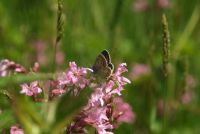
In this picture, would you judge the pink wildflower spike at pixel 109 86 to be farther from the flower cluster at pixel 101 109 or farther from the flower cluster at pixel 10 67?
the flower cluster at pixel 10 67

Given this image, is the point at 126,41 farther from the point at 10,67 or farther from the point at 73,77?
the point at 73,77

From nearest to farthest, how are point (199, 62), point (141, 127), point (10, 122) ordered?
point (10, 122)
point (141, 127)
point (199, 62)

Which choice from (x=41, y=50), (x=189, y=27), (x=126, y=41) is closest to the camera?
(x=189, y=27)

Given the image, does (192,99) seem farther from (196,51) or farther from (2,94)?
(2,94)

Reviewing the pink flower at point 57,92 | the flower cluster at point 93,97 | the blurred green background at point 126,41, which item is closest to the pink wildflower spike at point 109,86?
the flower cluster at point 93,97

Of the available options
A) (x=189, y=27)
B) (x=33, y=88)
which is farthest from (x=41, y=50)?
(x=33, y=88)

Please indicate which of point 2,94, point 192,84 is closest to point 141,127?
point 2,94
